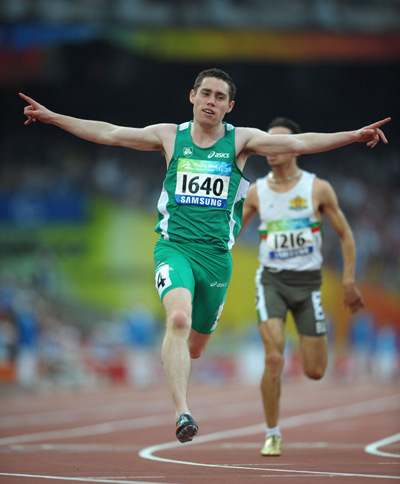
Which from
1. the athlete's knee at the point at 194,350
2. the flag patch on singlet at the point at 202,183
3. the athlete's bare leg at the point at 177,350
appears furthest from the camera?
the athlete's knee at the point at 194,350

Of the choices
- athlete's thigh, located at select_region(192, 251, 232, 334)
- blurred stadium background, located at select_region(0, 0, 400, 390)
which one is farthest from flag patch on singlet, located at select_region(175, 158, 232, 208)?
blurred stadium background, located at select_region(0, 0, 400, 390)

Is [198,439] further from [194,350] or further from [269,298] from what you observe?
[194,350]

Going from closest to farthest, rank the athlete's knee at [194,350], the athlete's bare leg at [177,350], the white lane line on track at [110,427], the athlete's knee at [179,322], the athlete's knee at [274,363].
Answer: the athlete's bare leg at [177,350] < the athlete's knee at [179,322] < the athlete's knee at [194,350] < the athlete's knee at [274,363] < the white lane line on track at [110,427]

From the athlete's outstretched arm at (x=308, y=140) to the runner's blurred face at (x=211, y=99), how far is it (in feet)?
1.03

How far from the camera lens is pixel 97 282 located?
32.2 m

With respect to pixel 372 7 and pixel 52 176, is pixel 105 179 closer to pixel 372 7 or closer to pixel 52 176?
pixel 52 176

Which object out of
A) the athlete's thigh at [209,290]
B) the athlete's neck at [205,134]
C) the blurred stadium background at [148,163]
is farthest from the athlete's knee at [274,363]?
A: the blurred stadium background at [148,163]

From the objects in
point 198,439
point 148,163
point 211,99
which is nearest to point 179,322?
point 211,99

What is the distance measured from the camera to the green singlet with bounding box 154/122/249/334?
23.7 ft

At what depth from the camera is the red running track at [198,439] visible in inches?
259

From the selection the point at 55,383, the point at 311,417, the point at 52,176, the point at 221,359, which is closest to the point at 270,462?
the point at 311,417

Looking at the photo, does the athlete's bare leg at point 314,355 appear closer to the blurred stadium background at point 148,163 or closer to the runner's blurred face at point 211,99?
the runner's blurred face at point 211,99

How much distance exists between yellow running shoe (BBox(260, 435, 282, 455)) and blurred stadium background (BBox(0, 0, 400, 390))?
51.3 feet

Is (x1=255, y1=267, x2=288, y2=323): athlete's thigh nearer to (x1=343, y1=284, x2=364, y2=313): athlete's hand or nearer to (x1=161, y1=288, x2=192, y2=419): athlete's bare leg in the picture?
(x1=343, y1=284, x2=364, y2=313): athlete's hand
